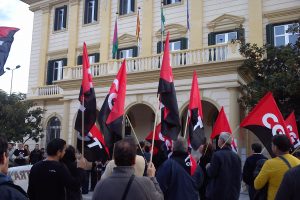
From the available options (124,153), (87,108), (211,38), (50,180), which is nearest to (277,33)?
(211,38)

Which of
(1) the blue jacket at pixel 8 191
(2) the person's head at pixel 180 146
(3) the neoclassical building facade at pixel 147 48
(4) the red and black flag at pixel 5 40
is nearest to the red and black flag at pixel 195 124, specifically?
(2) the person's head at pixel 180 146

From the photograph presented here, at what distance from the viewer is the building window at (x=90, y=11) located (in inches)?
847

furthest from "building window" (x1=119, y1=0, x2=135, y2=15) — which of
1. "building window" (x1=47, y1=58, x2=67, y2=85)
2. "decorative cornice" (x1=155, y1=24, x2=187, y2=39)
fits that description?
"building window" (x1=47, y1=58, x2=67, y2=85)

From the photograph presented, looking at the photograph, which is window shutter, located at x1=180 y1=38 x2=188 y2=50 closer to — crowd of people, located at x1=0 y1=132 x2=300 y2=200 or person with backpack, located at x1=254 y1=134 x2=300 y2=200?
crowd of people, located at x1=0 y1=132 x2=300 y2=200

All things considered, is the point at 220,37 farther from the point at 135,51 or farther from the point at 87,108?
the point at 87,108

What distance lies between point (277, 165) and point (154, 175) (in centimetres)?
156

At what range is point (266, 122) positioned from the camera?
629 cm

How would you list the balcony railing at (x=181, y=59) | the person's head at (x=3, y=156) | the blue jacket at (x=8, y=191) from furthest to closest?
the balcony railing at (x=181, y=59) < the person's head at (x=3, y=156) < the blue jacket at (x=8, y=191)

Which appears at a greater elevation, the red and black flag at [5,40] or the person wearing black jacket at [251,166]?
the red and black flag at [5,40]

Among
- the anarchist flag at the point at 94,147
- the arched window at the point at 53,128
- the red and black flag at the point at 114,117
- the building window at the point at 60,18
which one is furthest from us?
the building window at the point at 60,18

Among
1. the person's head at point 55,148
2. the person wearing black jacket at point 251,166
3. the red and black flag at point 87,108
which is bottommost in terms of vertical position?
the person wearing black jacket at point 251,166

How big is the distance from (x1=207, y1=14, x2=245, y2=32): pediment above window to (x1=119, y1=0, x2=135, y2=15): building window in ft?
15.4

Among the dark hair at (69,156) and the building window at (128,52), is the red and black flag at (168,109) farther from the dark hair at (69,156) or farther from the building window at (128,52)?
the building window at (128,52)

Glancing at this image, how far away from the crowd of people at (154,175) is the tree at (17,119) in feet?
39.0
